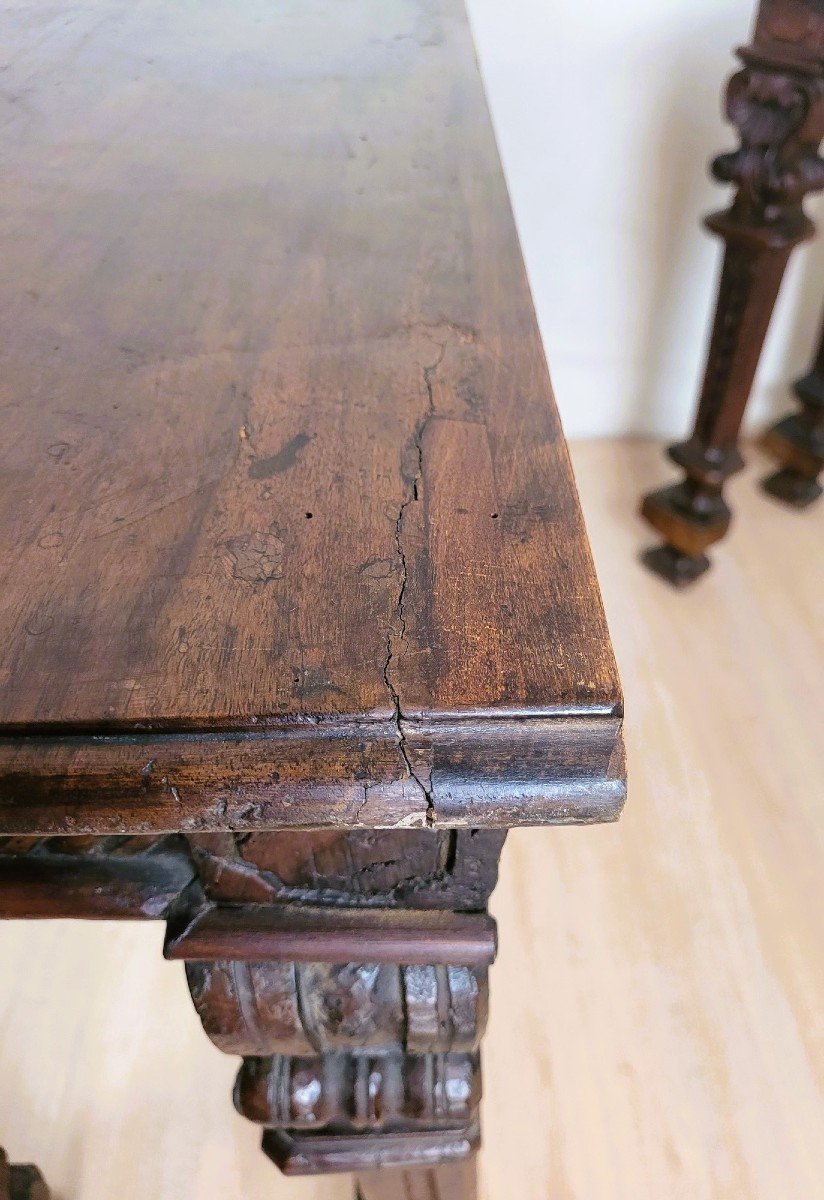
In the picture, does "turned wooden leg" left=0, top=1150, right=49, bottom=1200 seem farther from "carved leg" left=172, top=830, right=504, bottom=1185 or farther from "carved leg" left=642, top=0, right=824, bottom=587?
"carved leg" left=642, top=0, right=824, bottom=587

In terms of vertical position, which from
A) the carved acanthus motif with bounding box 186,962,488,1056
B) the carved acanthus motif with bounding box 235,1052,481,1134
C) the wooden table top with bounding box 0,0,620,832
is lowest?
the carved acanthus motif with bounding box 235,1052,481,1134

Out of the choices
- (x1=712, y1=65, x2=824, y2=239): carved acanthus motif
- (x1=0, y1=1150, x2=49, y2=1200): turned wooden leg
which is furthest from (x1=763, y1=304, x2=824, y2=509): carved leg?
(x1=0, y1=1150, x2=49, y2=1200): turned wooden leg

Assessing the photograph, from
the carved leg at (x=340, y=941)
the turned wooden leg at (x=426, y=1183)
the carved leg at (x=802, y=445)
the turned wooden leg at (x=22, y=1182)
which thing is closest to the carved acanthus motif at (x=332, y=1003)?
the carved leg at (x=340, y=941)

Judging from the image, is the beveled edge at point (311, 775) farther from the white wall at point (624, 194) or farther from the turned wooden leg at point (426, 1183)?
the white wall at point (624, 194)

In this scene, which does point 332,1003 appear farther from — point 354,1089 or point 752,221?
point 752,221

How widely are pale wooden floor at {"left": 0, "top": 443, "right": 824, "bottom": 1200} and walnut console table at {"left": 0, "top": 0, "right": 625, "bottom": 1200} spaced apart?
334 millimetres

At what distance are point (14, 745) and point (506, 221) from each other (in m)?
0.38

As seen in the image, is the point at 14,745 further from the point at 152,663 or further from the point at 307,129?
the point at 307,129

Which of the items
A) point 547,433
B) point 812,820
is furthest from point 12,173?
point 812,820

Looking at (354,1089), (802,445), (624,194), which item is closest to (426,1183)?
(354,1089)

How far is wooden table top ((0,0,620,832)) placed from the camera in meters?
0.27

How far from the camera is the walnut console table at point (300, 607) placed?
0.27m

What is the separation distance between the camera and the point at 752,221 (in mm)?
1104

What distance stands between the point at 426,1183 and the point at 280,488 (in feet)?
1.54
